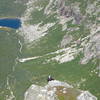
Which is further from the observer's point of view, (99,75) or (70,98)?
(99,75)

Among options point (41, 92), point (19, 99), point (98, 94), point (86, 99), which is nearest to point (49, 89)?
point (41, 92)

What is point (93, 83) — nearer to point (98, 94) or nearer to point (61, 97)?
point (98, 94)

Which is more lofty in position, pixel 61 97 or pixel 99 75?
pixel 61 97


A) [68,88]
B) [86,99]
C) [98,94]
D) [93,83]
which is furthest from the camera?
[93,83]

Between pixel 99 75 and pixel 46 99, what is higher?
pixel 46 99

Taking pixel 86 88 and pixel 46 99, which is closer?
pixel 46 99

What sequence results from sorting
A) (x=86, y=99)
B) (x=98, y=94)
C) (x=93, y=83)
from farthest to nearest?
(x=93, y=83), (x=98, y=94), (x=86, y=99)

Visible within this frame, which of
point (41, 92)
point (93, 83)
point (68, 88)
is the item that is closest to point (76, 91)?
point (68, 88)

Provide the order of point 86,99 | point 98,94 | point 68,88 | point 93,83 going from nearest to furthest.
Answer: point 86,99
point 68,88
point 98,94
point 93,83

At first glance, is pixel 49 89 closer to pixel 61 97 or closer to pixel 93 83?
pixel 61 97
